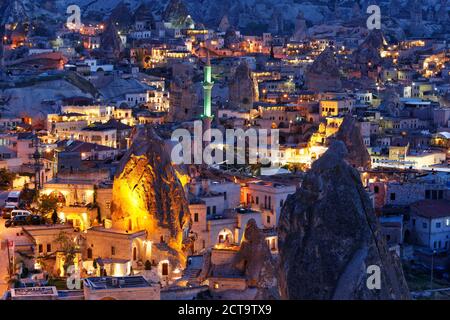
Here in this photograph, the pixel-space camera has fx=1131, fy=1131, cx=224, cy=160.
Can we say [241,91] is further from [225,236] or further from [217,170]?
[225,236]

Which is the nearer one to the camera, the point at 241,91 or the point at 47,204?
the point at 47,204

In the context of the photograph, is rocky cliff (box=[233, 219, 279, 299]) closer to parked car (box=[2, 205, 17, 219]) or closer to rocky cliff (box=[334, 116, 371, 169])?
parked car (box=[2, 205, 17, 219])

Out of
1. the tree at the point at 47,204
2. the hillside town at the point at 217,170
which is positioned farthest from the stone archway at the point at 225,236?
the tree at the point at 47,204

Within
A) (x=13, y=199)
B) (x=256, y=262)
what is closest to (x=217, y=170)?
(x=13, y=199)

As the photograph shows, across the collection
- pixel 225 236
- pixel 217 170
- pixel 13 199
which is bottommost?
pixel 225 236

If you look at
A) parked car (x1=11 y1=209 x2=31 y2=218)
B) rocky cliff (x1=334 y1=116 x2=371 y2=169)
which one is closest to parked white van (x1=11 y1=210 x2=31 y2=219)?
parked car (x1=11 y1=209 x2=31 y2=218)

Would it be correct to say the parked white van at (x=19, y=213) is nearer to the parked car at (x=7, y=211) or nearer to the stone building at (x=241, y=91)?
the parked car at (x=7, y=211)

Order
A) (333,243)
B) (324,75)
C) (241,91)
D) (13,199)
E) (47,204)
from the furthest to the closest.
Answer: (324,75), (241,91), (13,199), (47,204), (333,243)
